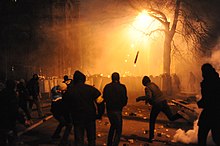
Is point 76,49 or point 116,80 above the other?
point 76,49

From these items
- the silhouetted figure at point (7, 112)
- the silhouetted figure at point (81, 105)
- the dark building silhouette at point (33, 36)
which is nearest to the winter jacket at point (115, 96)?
the silhouetted figure at point (81, 105)

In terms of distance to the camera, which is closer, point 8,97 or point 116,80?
point 8,97

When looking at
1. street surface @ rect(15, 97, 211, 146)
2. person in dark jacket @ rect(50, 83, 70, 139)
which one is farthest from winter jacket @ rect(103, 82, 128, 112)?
person in dark jacket @ rect(50, 83, 70, 139)

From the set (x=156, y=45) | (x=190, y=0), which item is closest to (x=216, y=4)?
(x=190, y=0)

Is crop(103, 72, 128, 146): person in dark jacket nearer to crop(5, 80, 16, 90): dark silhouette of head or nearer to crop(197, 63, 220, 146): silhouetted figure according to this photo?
crop(197, 63, 220, 146): silhouetted figure

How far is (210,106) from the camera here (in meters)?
6.09

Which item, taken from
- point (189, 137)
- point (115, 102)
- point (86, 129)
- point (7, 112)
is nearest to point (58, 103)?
point (115, 102)

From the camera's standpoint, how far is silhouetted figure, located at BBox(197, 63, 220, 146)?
602 cm

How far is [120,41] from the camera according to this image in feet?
148

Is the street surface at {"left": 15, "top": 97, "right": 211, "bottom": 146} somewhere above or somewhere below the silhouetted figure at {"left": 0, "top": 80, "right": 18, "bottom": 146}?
below

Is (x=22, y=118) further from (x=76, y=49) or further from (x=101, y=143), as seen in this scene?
(x=76, y=49)

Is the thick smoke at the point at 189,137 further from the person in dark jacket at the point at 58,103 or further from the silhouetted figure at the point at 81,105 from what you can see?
the silhouetted figure at the point at 81,105

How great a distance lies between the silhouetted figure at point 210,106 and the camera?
19.7 ft

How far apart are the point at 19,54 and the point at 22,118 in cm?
2423
